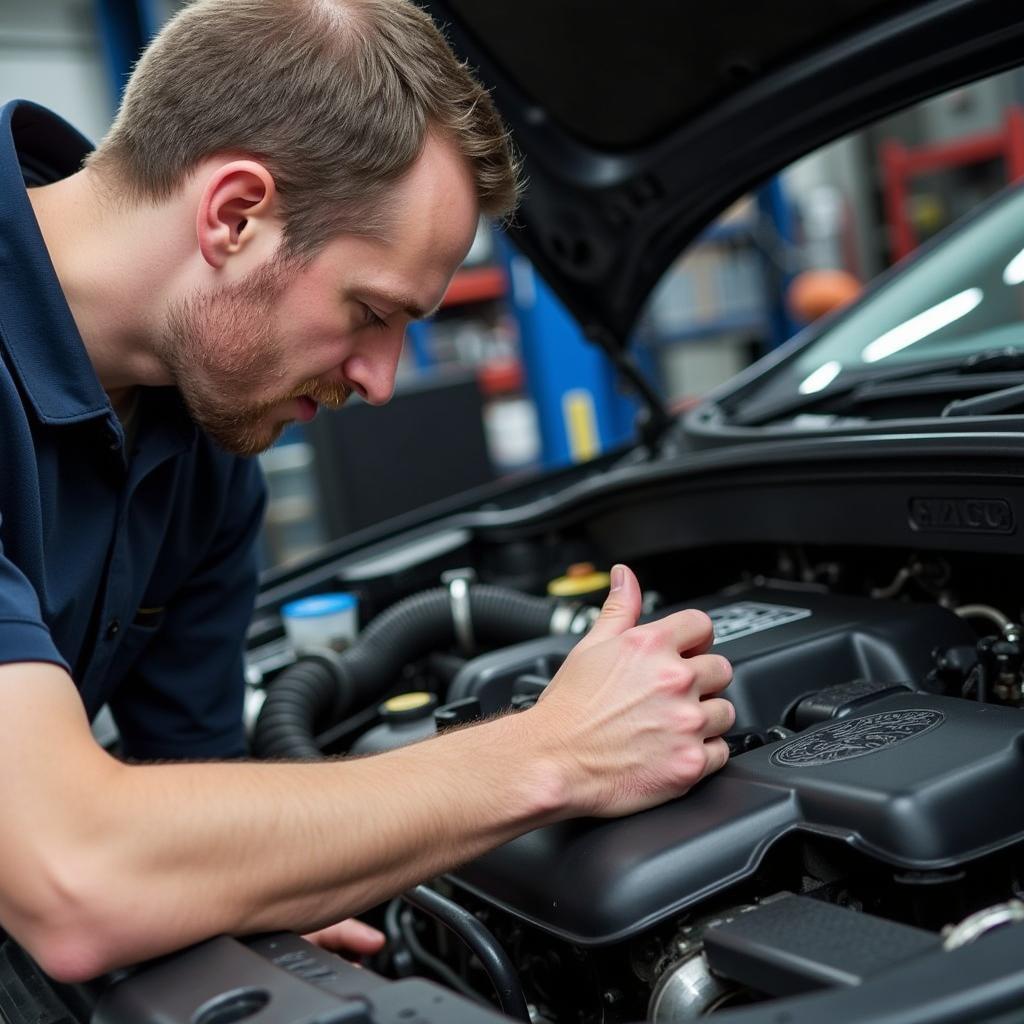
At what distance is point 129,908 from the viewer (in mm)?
733

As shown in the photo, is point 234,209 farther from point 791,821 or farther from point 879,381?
point 879,381

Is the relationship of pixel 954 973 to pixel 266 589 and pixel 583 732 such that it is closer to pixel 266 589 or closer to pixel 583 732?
pixel 583 732

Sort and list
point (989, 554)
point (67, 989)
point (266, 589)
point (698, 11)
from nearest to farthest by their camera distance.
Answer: point (67, 989)
point (989, 554)
point (698, 11)
point (266, 589)

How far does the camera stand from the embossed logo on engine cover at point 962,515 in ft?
3.36

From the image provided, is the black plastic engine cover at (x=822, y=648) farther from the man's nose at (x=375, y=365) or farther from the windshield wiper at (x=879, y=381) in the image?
the man's nose at (x=375, y=365)

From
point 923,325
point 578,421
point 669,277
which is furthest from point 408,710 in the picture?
point 578,421

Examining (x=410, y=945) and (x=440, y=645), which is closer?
(x=410, y=945)

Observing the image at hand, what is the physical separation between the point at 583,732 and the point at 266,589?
3.08 feet

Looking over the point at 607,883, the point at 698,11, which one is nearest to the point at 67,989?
the point at 607,883

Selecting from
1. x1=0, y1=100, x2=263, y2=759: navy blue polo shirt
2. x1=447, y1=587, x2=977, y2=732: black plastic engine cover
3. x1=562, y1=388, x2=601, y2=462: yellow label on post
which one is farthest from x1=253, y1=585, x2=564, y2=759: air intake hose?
x1=562, y1=388, x2=601, y2=462: yellow label on post

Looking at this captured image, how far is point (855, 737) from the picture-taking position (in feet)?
2.97

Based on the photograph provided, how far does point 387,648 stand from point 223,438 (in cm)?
40

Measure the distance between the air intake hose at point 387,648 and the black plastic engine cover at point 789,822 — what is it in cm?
47

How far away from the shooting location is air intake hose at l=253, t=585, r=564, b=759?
4.36 feet
